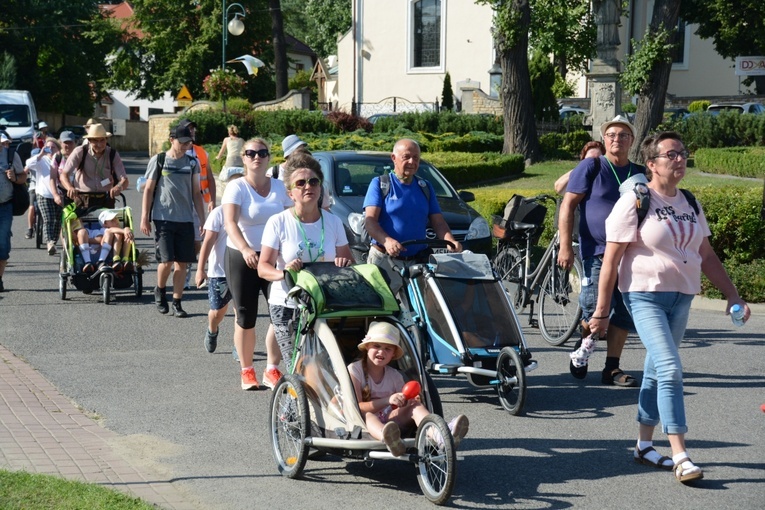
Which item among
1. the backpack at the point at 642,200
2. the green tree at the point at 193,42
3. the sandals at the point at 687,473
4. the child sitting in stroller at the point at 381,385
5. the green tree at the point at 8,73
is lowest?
the sandals at the point at 687,473

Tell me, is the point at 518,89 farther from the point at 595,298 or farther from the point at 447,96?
the point at 595,298

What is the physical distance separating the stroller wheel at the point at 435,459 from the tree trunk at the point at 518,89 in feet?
73.4

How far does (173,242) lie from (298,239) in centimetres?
479

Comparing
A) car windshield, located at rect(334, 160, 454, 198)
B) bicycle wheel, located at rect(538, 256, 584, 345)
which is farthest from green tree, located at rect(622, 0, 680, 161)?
bicycle wheel, located at rect(538, 256, 584, 345)

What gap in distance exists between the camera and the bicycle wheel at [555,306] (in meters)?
10.5

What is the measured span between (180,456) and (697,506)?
9.81 feet

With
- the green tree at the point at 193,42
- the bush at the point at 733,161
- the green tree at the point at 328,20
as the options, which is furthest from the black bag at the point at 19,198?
the green tree at the point at 328,20

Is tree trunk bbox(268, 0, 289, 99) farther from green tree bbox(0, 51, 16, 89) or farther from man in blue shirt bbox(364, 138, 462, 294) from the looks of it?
man in blue shirt bbox(364, 138, 462, 294)

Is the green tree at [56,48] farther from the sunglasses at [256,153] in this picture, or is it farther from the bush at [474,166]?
the sunglasses at [256,153]

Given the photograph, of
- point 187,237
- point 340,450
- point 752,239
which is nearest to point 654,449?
point 340,450

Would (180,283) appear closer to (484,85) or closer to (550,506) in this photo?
(550,506)

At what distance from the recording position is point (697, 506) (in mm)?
5637

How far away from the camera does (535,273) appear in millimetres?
10891

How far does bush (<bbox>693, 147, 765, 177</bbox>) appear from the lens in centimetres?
2461
